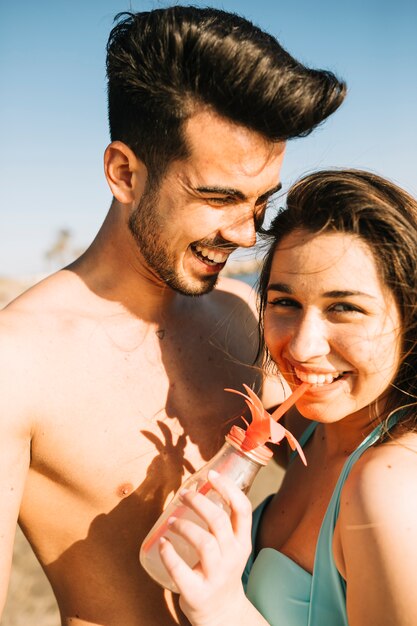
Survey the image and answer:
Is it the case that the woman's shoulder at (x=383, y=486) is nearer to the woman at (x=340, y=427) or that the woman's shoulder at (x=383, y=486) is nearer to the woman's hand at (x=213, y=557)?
the woman at (x=340, y=427)

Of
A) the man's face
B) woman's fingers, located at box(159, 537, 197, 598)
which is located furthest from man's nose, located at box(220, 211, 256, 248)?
woman's fingers, located at box(159, 537, 197, 598)

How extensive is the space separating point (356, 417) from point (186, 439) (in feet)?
2.28

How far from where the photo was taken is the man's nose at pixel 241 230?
7.57 feet

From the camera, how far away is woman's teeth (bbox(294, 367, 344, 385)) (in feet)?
6.02

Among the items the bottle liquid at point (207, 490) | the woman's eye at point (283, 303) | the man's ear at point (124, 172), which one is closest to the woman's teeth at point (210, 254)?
the man's ear at point (124, 172)

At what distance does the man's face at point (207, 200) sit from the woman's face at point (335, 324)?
43 cm

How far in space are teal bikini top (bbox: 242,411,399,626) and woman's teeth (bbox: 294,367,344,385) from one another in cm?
22

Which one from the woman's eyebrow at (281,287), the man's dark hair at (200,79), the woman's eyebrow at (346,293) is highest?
the man's dark hair at (200,79)

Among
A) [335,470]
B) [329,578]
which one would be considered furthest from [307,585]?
[335,470]

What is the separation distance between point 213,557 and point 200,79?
1.74 m

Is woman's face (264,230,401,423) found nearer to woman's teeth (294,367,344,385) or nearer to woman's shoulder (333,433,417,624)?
woman's teeth (294,367,344,385)

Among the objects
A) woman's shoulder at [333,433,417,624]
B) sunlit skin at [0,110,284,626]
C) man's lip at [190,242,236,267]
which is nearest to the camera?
woman's shoulder at [333,433,417,624]

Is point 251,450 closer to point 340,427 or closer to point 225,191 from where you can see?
point 340,427

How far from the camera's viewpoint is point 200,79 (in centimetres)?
232
